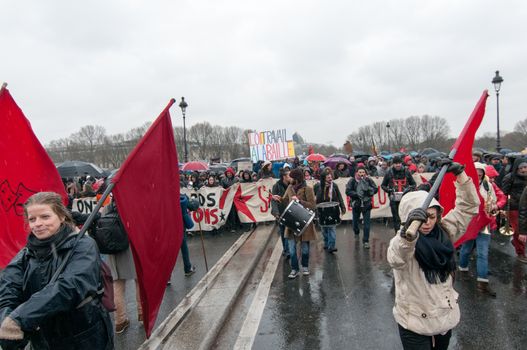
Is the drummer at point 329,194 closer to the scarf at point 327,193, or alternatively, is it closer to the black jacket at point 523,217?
the scarf at point 327,193

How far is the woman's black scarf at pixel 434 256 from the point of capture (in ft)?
7.95

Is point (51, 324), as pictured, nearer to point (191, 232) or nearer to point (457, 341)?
point (457, 341)

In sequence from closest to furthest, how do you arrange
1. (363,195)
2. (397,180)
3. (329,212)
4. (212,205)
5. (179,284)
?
(179,284)
(329,212)
(363,195)
(397,180)
(212,205)

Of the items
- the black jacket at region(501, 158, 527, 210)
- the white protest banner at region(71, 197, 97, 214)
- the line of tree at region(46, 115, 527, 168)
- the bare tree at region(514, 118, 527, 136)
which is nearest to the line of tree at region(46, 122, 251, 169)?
the line of tree at region(46, 115, 527, 168)

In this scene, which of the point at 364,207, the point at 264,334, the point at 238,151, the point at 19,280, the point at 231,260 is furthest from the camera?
the point at 238,151

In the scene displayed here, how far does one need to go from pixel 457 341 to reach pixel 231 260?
166 inches

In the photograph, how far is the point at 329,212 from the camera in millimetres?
6949

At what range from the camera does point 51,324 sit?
7.00 feet

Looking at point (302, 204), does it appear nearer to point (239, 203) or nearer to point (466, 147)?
point (466, 147)

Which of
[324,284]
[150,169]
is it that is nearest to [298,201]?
[324,284]

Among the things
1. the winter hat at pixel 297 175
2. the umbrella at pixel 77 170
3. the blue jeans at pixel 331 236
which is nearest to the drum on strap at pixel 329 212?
the blue jeans at pixel 331 236

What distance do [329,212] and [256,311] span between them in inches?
112

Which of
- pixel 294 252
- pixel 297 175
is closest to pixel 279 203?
pixel 297 175

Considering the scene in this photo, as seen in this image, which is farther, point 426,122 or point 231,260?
point 426,122
